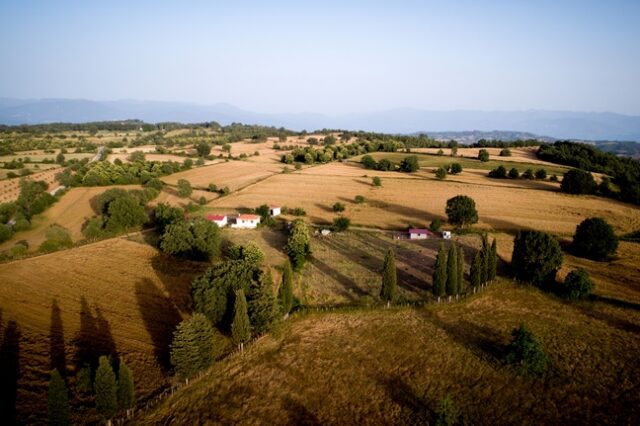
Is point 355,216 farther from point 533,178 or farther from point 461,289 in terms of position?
point 533,178

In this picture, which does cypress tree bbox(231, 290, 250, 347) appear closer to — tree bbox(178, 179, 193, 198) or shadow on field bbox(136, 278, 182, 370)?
shadow on field bbox(136, 278, 182, 370)

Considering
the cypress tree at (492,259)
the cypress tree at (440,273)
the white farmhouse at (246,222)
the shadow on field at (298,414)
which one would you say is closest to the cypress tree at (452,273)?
the cypress tree at (440,273)

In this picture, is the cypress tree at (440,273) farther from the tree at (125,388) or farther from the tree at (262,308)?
the tree at (125,388)

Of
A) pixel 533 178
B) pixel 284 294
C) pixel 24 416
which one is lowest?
pixel 24 416

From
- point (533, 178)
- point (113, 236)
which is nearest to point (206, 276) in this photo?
point (113, 236)

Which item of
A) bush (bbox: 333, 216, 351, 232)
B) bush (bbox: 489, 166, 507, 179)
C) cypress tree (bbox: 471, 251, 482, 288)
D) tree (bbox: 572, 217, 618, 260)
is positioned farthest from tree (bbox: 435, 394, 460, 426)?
bush (bbox: 489, 166, 507, 179)
